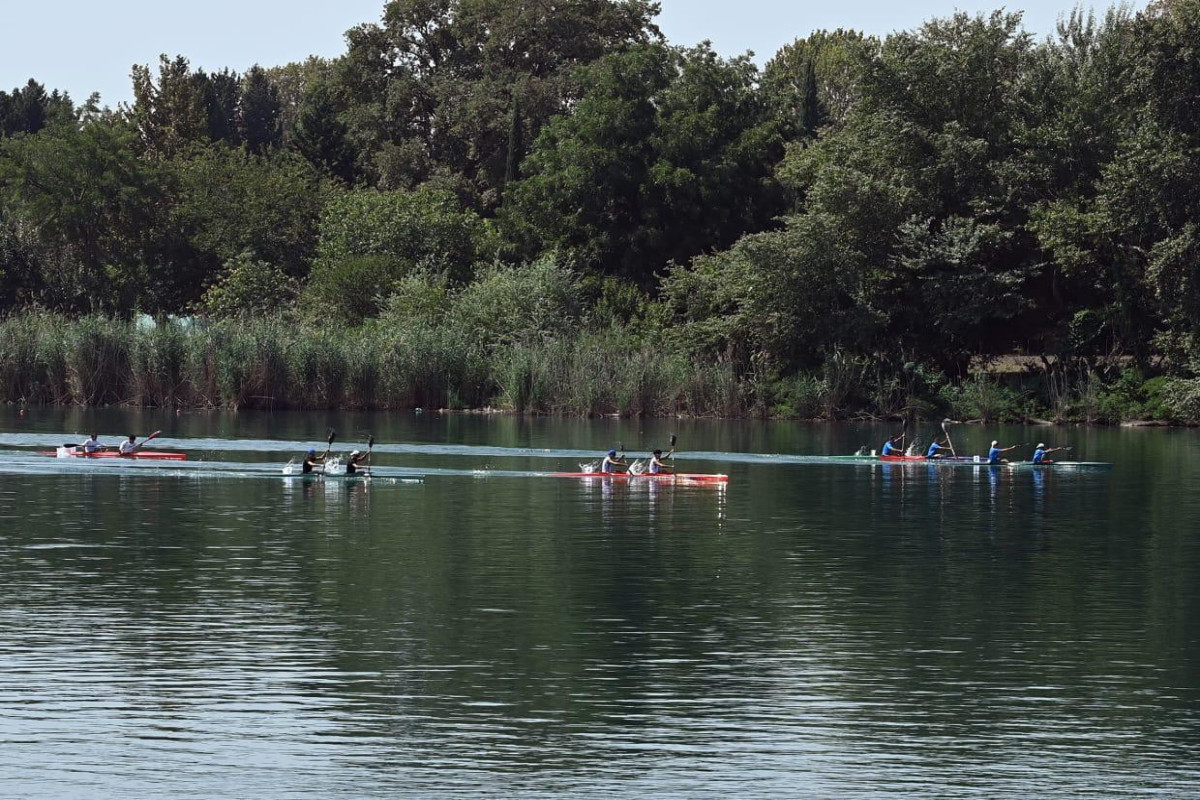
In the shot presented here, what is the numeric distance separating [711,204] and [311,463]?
49.1 meters

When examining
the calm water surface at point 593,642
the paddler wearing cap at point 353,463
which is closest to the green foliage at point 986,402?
the calm water surface at point 593,642

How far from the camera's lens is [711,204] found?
9450cm

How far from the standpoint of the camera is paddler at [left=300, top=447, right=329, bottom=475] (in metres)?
49.1

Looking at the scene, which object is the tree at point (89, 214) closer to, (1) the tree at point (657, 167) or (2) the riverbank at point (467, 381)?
(2) the riverbank at point (467, 381)

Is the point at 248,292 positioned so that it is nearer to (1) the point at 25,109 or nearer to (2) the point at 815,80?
(2) the point at 815,80

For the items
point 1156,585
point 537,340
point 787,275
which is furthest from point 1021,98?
point 1156,585

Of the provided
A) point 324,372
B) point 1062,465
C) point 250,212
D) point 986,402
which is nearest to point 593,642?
point 1062,465

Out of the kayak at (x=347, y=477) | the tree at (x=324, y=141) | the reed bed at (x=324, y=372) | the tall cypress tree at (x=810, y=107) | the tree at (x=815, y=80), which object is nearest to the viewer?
the kayak at (x=347, y=477)

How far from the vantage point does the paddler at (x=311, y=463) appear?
49.1 m

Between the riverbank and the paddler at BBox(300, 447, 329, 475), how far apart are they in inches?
1145

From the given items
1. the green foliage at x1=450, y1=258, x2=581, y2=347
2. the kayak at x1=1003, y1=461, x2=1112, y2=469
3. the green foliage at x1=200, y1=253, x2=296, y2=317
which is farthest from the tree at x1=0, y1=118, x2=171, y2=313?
the kayak at x1=1003, y1=461, x2=1112, y2=469

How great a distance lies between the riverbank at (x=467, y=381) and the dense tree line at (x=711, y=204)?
0.41 meters

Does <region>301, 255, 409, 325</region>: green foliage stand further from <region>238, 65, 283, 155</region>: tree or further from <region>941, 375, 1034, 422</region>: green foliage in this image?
<region>238, 65, 283, 155</region>: tree

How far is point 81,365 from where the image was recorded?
78.8 metres
